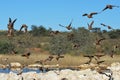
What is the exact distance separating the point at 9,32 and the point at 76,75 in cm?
452

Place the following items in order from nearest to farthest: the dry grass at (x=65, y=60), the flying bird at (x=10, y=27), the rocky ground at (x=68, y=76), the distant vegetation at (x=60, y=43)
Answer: the flying bird at (x=10, y=27), the rocky ground at (x=68, y=76), the dry grass at (x=65, y=60), the distant vegetation at (x=60, y=43)

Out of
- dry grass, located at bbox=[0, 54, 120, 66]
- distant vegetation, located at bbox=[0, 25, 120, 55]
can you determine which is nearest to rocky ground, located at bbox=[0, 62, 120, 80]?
dry grass, located at bbox=[0, 54, 120, 66]

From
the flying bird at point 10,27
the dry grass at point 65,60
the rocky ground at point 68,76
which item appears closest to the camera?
the flying bird at point 10,27

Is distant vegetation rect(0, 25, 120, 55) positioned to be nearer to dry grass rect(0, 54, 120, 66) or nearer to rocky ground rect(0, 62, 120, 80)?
dry grass rect(0, 54, 120, 66)

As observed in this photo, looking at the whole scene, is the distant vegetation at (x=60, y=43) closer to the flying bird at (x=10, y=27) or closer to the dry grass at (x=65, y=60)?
the dry grass at (x=65, y=60)

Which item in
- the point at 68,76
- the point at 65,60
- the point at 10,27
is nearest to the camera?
the point at 10,27

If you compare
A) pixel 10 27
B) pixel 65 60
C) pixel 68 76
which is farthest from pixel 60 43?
pixel 10 27

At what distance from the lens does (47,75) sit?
18781mm

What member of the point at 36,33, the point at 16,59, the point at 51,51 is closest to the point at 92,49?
the point at 51,51

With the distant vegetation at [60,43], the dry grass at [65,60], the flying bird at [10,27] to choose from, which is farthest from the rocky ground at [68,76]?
the distant vegetation at [60,43]

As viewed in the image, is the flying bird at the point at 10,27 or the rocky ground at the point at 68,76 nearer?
the flying bird at the point at 10,27

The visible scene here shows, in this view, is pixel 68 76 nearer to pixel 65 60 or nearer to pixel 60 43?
pixel 65 60

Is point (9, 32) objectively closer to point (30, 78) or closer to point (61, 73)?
point (30, 78)

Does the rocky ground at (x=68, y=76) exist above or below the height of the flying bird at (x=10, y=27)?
below
